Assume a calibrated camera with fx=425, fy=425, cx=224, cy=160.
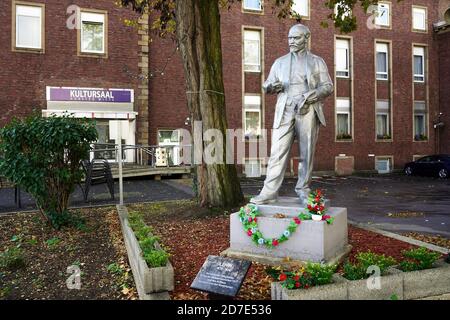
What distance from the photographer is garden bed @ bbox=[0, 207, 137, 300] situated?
16.1 feet

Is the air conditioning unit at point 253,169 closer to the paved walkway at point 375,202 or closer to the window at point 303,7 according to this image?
the paved walkway at point 375,202

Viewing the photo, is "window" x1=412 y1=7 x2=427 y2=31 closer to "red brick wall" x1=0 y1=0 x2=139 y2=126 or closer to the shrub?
"red brick wall" x1=0 y1=0 x2=139 y2=126

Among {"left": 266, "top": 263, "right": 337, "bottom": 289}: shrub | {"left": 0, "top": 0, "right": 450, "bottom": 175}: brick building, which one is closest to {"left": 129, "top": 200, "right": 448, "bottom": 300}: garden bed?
{"left": 266, "top": 263, "right": 337, "bottom": 289}: shrub

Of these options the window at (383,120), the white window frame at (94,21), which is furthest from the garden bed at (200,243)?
the window at (383,120)

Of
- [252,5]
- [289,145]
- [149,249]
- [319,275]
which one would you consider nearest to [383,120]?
[252,5]

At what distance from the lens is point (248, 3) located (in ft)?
75.3

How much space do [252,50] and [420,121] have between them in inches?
490

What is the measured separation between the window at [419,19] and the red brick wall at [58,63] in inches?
713

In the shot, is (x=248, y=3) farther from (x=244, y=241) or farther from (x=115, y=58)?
(x=244, y=241)

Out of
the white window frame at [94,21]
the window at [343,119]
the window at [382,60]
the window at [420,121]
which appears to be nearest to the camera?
the white window frame at [94,21]

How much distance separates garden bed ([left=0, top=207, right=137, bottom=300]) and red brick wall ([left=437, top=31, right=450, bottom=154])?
24.8 meters

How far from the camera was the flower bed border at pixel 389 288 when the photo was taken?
3.81 m

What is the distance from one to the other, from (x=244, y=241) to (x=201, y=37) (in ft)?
16.4
